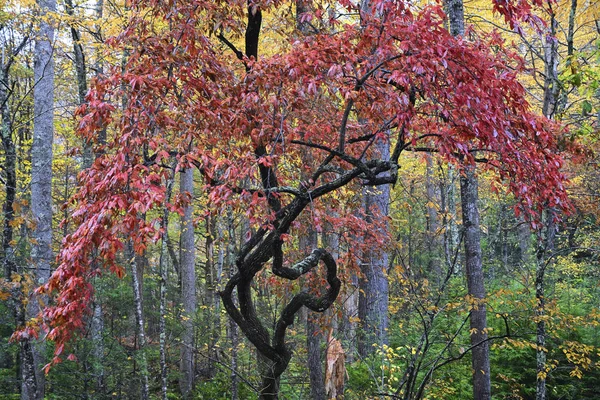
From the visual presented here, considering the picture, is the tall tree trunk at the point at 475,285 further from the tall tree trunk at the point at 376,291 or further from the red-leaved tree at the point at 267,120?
the red-leaved tree at the point at 267,120

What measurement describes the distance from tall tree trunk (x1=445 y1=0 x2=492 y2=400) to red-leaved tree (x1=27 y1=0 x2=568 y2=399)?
2458 mm

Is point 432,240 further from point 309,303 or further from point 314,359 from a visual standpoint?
point 309,303

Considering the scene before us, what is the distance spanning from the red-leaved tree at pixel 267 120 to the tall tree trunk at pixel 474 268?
246 cm

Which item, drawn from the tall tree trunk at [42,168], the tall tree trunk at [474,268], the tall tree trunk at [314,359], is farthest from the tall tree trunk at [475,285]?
the tall tree trunk at [42,168]

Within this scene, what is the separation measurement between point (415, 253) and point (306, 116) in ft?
43.4

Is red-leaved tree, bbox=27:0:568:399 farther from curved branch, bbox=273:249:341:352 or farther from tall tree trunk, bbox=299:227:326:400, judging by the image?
tall tree trunk, bbox=299:227:326:400

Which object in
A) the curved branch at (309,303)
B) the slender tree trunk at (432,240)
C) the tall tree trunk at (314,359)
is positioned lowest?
the tall tree trunk at (314,359)

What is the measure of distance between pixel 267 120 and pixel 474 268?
14.7 ft

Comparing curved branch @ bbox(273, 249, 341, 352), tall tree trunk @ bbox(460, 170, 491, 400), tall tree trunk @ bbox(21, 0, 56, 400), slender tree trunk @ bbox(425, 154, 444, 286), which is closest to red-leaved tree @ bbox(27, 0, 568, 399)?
curved branch @ bbox(273, 249, 341, 352)

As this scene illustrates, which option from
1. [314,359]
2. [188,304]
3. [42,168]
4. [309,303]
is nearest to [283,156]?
[309,303]

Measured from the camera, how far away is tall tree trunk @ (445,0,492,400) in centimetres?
698

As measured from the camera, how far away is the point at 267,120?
15.0 feet

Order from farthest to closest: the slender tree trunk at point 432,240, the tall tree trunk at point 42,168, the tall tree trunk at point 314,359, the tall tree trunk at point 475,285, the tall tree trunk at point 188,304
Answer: the slender tree trunk at point 432,240 < the tall tree trunk at point 188,304 < the tall tree trunk at point 42,168 < the tall tree trunk at point 475,285 < the tall tree trunk at point 314,359

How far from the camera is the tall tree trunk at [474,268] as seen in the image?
698 cm
